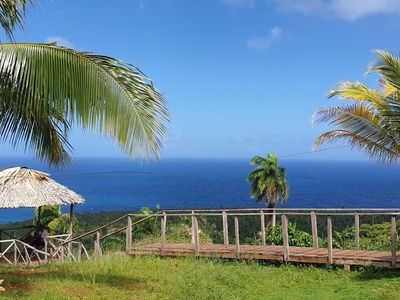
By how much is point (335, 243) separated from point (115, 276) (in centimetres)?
753

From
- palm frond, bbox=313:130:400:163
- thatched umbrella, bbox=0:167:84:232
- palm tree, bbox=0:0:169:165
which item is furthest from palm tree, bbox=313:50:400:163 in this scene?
thatched umbrella, bbox=0:167:84:232

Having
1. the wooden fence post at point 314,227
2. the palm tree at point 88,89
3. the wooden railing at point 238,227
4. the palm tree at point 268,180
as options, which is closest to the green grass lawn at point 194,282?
the wooden railing at point 238,227

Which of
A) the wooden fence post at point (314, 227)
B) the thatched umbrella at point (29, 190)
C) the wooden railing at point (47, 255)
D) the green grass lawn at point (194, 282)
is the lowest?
the wooden railing at point (47, 255)

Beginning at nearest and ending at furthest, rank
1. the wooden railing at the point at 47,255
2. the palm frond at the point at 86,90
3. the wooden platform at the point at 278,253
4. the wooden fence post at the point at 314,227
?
the palm frond at the point at 86,90 → the wooden platform at the point at 278,253 → the wooden fence post at the point at 314,227 → the wooden railing at the point at 47,255

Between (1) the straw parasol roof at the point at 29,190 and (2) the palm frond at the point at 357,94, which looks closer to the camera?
(2) the palm frond at the point at 357,94

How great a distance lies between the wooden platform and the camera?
1007 centimetres

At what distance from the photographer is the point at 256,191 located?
104ft

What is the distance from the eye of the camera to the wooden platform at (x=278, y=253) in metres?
10.1

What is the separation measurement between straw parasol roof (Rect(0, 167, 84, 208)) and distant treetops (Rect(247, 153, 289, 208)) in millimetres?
15949

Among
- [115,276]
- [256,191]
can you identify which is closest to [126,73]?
[115,276]

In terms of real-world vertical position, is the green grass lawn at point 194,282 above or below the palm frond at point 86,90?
below

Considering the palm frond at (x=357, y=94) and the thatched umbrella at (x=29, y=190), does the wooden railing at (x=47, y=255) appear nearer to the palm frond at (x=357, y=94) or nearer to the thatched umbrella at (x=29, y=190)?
the thatched umbrella at (x=29, y=190)

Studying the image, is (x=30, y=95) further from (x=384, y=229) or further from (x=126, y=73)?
(x=384, y=229)

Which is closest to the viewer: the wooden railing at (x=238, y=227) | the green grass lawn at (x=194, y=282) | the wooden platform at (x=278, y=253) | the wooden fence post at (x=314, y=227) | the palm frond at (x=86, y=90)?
the palm frond at (x=86, y=90)
